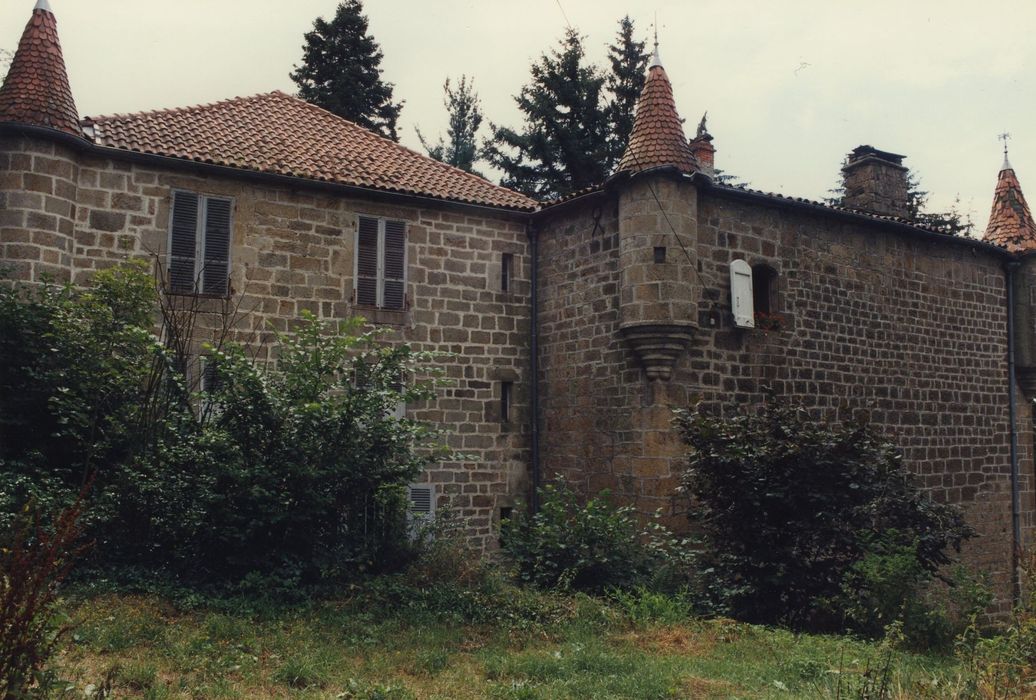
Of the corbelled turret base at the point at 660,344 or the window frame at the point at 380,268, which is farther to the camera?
the window frame at the point at 380,268

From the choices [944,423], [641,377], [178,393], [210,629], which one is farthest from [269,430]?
[944,423]

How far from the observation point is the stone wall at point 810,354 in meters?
13.0

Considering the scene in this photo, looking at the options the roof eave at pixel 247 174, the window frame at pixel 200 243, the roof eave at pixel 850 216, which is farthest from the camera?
the roof eave at pixel 850 216

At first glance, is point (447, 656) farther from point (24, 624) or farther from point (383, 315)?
point (383, 315)

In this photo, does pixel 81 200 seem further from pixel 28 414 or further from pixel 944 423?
pixel 944 423

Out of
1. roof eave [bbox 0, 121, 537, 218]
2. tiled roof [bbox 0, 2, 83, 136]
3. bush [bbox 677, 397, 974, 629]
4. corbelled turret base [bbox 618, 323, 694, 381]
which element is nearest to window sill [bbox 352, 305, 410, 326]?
roof eave [bbox 0, 121, 537, 218]

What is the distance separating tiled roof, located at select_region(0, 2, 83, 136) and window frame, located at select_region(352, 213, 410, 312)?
424 cm

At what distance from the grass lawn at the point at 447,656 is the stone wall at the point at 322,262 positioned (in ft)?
16.7

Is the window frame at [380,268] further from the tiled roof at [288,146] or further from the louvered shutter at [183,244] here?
the louvered shutter at [183,244]

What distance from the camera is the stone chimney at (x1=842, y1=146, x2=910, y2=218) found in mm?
17172

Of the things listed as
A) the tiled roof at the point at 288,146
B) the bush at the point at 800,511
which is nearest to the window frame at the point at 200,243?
→ the tiled roof at the point at 288,146

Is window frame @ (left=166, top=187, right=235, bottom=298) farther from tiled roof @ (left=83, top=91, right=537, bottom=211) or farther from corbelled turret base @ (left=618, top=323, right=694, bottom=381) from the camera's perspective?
corbelled turret base @ (left=618, top=323, right=694, bottom=381)

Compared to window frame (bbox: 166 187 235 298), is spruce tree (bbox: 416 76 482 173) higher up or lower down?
higher up

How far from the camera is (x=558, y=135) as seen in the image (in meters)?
29.5
